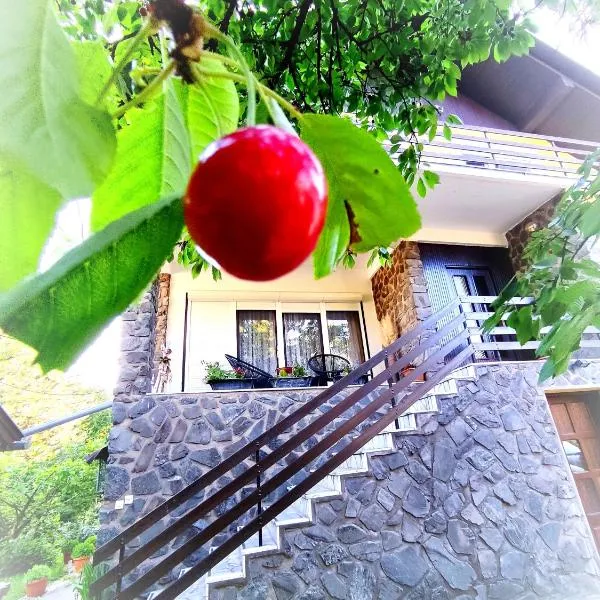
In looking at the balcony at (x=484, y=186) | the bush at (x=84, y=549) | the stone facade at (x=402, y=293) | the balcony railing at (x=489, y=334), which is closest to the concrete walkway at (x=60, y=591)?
the bush at (x=84, y=549)

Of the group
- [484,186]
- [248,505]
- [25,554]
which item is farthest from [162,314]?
[25,554]

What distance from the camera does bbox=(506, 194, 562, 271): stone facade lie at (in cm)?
621

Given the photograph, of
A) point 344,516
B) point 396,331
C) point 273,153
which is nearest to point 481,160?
point 396,331

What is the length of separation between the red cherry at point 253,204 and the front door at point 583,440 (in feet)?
19.1

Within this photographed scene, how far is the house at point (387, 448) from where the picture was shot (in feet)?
11.3

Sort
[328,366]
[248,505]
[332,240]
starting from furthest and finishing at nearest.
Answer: [328,366]
[248,505]
[332,240]

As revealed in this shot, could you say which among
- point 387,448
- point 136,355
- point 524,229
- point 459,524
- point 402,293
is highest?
point 524,229

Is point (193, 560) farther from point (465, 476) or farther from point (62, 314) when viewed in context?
point (62, 314)

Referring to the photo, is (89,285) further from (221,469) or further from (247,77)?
(221,469)

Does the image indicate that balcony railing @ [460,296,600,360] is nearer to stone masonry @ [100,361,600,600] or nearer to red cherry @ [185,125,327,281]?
stone masonry @ [100,361,600,600]

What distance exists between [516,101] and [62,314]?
383 inches

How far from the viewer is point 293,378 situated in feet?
18.1

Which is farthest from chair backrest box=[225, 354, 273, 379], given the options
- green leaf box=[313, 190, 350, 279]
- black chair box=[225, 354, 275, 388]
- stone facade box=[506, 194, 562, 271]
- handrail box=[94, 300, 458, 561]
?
green leaf box=[313, 190, 350, 279]

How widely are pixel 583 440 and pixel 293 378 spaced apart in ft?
11.9
